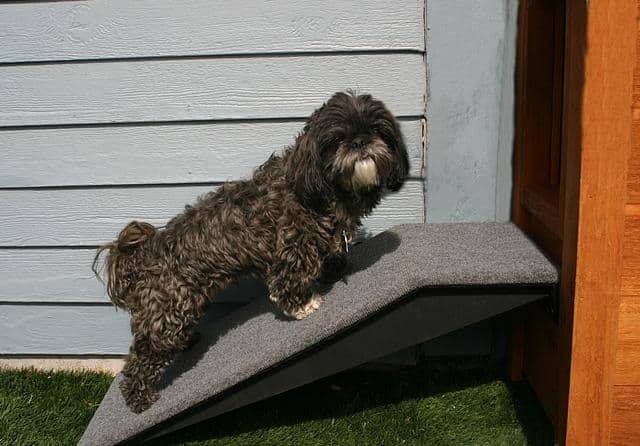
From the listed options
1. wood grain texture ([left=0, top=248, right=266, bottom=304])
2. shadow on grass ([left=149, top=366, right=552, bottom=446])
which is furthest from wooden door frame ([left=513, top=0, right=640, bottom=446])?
wood grain texture ([left=0, top=248, right=266, bottom=304])

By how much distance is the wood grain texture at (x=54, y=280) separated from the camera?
3.77 meters

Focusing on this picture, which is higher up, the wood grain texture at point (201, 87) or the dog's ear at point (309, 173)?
the wood grain texture at point (201, 87)

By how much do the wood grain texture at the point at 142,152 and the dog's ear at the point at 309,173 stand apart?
2.41 feet

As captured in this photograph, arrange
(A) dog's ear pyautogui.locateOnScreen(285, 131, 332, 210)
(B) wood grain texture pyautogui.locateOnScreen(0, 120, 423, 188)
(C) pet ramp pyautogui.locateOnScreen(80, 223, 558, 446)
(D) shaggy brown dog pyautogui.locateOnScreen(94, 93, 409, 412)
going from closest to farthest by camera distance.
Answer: (C) pet ramp pyautogui.locateOnScreen(80, 223, 558, 446)
(A) dog's ear pyautogui.locateOnScreen(285, 131, 332, 210)
(D) shaggy brown dog pyautogui.locateOnScreen(94, 93, 409, 412)
(B) wood grain texture pyautogui.locateOnScreen(0, 120, 423, 188)

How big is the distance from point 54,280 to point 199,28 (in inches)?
76.9

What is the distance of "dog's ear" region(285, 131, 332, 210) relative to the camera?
8.86 feet

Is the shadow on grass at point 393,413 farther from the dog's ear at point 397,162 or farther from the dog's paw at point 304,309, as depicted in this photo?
the dog's ear at point 397,162

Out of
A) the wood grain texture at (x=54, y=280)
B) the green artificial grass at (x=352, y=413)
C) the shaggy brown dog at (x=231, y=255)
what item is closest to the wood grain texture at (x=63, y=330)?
the wood grain texture at (x=54, y=280)

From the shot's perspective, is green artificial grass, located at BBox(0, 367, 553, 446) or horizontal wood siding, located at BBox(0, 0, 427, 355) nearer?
green artificial grass, located at BBox(0, 367, 553, 446)

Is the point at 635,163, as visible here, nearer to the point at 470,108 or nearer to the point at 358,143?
the point at 358,143

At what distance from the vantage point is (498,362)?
372cm

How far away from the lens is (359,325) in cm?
264

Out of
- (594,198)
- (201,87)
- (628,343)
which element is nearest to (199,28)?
(201,87)

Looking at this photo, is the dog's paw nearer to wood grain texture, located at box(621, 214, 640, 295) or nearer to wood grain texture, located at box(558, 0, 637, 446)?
wood grain texture, located at box(558, 0, 637, 446)
